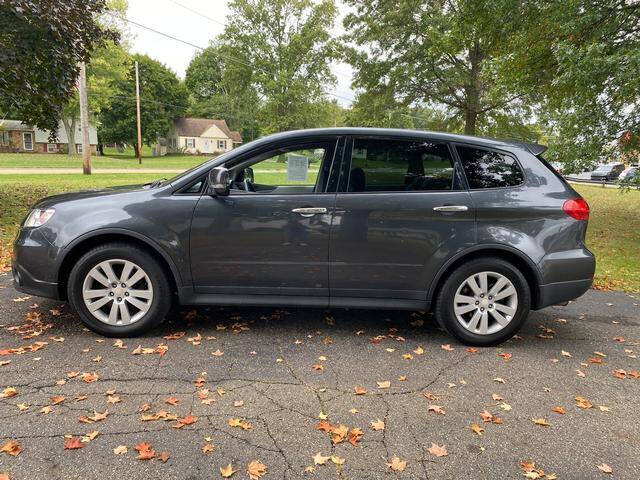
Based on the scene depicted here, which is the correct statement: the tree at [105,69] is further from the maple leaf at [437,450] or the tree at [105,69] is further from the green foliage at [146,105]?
the maple leaf at [437,450]

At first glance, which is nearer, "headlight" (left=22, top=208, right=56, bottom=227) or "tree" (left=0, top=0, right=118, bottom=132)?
"headlight" (left=22, top=208, right=56, bottom=227)

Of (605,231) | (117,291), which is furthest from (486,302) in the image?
(605,231)

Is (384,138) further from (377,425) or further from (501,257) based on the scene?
(377,425)

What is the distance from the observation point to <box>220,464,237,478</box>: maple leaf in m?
2.32

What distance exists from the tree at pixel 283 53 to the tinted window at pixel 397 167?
148ft

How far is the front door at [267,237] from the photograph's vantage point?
3840mm

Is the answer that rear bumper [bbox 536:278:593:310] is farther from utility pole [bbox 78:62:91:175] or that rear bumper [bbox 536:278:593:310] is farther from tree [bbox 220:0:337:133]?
tree [bbox 220:0:337:133]

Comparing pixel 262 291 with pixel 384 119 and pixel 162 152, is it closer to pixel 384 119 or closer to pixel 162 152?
pixel 384 119

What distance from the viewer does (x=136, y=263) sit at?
3.85 meters

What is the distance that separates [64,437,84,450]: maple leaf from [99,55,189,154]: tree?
57.9 m

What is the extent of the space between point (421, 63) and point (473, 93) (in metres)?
2.55

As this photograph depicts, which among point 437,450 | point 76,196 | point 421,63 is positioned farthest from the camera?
point 421,63

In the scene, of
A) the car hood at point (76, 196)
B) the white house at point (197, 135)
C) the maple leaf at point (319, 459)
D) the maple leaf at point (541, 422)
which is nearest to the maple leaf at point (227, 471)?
the maple leaf at point (319, 459)

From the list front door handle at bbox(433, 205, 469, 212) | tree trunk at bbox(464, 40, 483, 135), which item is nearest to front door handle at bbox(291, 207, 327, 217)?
front door handle at bbox(433, 205, 469, 212)
